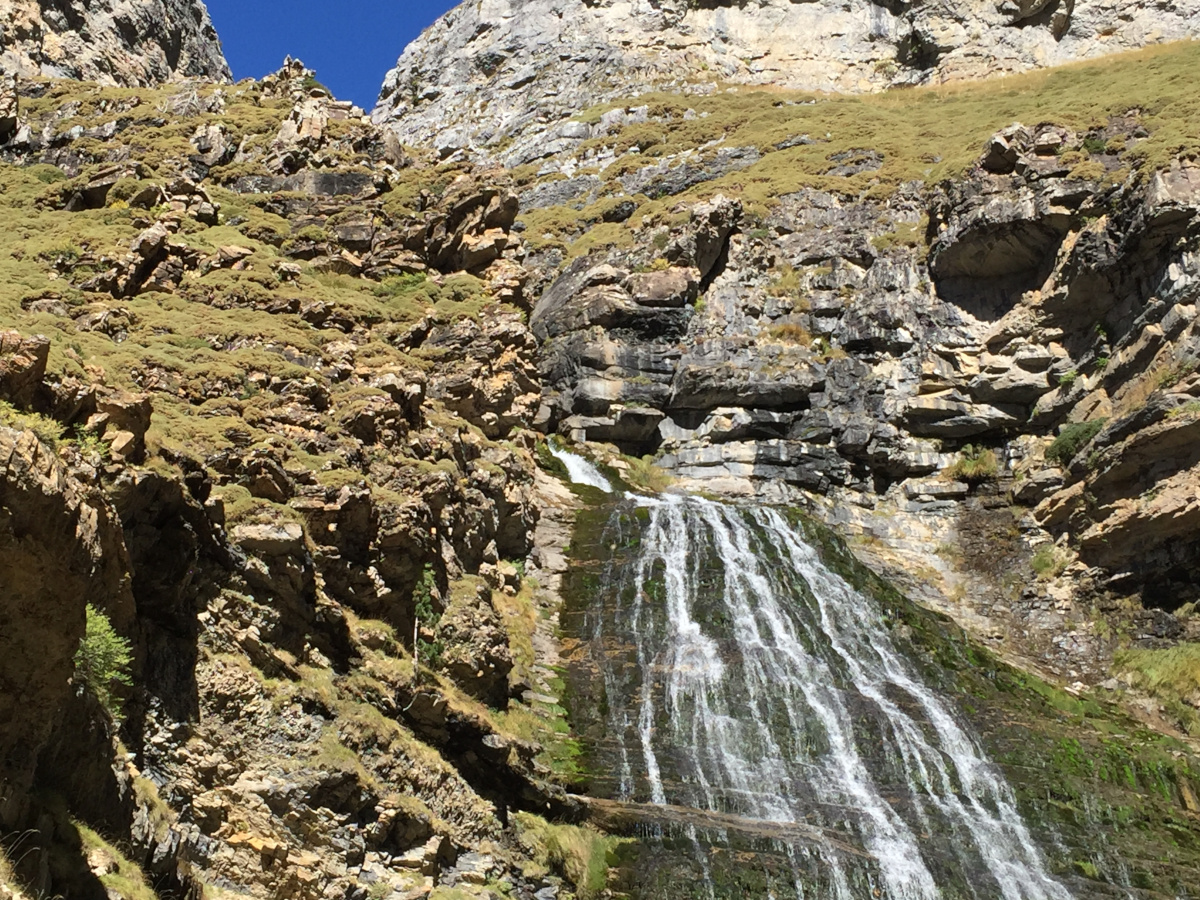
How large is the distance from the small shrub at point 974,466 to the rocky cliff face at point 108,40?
36.6 m

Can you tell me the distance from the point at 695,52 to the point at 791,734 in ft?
182

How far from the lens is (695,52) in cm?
6303

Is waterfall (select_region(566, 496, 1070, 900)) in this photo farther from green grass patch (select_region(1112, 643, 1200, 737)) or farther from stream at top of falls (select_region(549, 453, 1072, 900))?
green grass patch (select_region(1112, 643, 1200, 737))

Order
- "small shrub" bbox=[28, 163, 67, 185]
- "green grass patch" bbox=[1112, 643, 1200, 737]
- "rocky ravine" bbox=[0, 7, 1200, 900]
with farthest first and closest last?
"small shrub" bbox=[28, 163, 67, 185] → "green grass patch" bbox=[1112, 643, 1200, 737] → "rocky ravine" bbox=[0, 7, 1200, 900]

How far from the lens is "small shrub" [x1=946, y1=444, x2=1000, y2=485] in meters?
31.4

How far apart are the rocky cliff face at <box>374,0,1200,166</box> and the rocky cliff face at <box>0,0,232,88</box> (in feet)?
48.4

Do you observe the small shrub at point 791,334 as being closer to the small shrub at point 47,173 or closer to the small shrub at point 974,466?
the small shrub at point 974,466

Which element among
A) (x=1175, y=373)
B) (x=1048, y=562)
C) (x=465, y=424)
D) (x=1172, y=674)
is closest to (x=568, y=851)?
(x=465, y=424)

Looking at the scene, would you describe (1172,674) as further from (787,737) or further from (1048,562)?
(787,737)

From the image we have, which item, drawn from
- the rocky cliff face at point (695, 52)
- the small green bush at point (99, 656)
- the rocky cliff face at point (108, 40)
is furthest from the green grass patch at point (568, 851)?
the rocky cliff face at point (695, 52)

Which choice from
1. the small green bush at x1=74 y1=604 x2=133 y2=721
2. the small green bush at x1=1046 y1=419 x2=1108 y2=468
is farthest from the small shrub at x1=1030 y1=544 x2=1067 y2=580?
the small green bush at x1=74 y1=604 x2=133 y2=721

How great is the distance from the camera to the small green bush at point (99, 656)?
7.78 m

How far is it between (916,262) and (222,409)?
96.8 ft

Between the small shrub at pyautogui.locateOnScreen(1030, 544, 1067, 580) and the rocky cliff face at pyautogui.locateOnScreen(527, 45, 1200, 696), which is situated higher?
the rocky cliff face at pyautogui.locateOnScreen(527, 45, 1200, 696)
